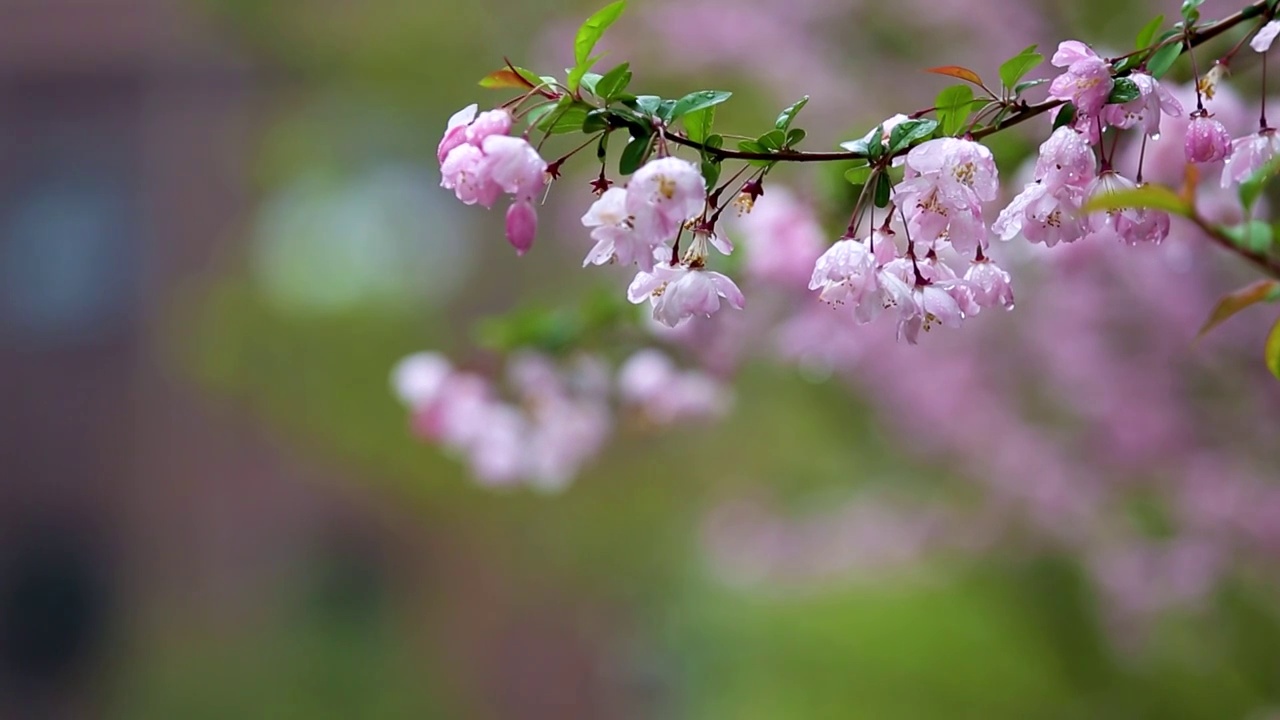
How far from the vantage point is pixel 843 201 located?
2.48ft

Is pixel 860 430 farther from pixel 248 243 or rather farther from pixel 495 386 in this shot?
pixel 248 243

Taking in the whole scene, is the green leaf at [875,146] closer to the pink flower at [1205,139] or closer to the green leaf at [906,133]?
the green leaf at [906,133]

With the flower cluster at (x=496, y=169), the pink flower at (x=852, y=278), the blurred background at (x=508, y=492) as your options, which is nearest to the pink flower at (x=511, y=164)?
the flower cluster at (x=496, y=169)

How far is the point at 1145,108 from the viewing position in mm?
384

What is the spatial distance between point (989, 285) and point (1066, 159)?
0.17ft

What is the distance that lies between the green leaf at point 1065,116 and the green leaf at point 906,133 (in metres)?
0.04

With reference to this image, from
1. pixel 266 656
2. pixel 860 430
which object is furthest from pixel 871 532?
pixel 266 656

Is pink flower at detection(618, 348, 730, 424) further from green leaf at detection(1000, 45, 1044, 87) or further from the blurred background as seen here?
green leaf at detection(1000, 45, 1044, 87)

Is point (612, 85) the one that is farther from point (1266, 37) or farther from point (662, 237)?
point (1266, 37)

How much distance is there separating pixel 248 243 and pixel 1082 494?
7.64 ft

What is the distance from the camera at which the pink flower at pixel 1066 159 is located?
1.28 feet

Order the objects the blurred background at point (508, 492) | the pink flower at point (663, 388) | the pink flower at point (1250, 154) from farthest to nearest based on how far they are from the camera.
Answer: the blurred background at point (508, 492)
the pink flower at point (663, 388)
the pink flower at point (1250, 154)

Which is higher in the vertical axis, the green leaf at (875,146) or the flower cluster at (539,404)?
the flower cluster at (539,404)

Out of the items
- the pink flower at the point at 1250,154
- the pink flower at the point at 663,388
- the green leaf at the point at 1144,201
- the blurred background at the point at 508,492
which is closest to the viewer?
the green leaf at the point at 1144,201
